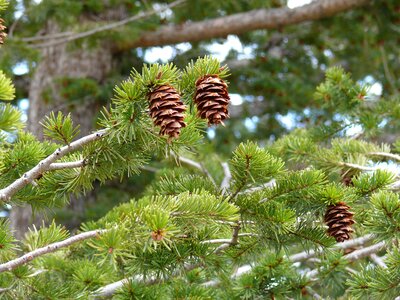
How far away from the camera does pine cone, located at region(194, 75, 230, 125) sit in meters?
1.68

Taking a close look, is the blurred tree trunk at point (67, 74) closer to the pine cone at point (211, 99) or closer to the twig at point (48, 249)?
the twig at point (48, 249)

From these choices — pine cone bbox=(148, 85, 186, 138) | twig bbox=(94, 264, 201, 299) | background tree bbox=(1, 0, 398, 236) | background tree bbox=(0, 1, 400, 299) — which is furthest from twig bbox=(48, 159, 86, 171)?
background tree bbox=(1, 0, 398, 236)

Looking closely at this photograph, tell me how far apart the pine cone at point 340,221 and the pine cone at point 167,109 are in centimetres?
59

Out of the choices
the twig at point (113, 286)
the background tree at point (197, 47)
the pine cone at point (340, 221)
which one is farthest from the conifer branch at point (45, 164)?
the background tree at point (197, 47)

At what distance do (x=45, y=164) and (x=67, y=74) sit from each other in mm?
4585

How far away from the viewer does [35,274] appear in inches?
85.8

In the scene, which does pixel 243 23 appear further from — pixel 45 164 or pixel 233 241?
pixel 45 164

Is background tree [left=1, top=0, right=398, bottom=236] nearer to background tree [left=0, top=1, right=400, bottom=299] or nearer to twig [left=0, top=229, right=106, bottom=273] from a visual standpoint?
background tree [left=0, top=1, right=400, bottom=299]

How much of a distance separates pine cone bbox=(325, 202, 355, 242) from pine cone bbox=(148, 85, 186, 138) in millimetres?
586

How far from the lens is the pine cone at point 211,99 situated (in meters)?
1.68

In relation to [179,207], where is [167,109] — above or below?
above

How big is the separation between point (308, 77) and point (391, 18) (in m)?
1.84

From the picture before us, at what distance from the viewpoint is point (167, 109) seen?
162cm

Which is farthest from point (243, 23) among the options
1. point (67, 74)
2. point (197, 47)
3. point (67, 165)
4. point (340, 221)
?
point (67, 165)
